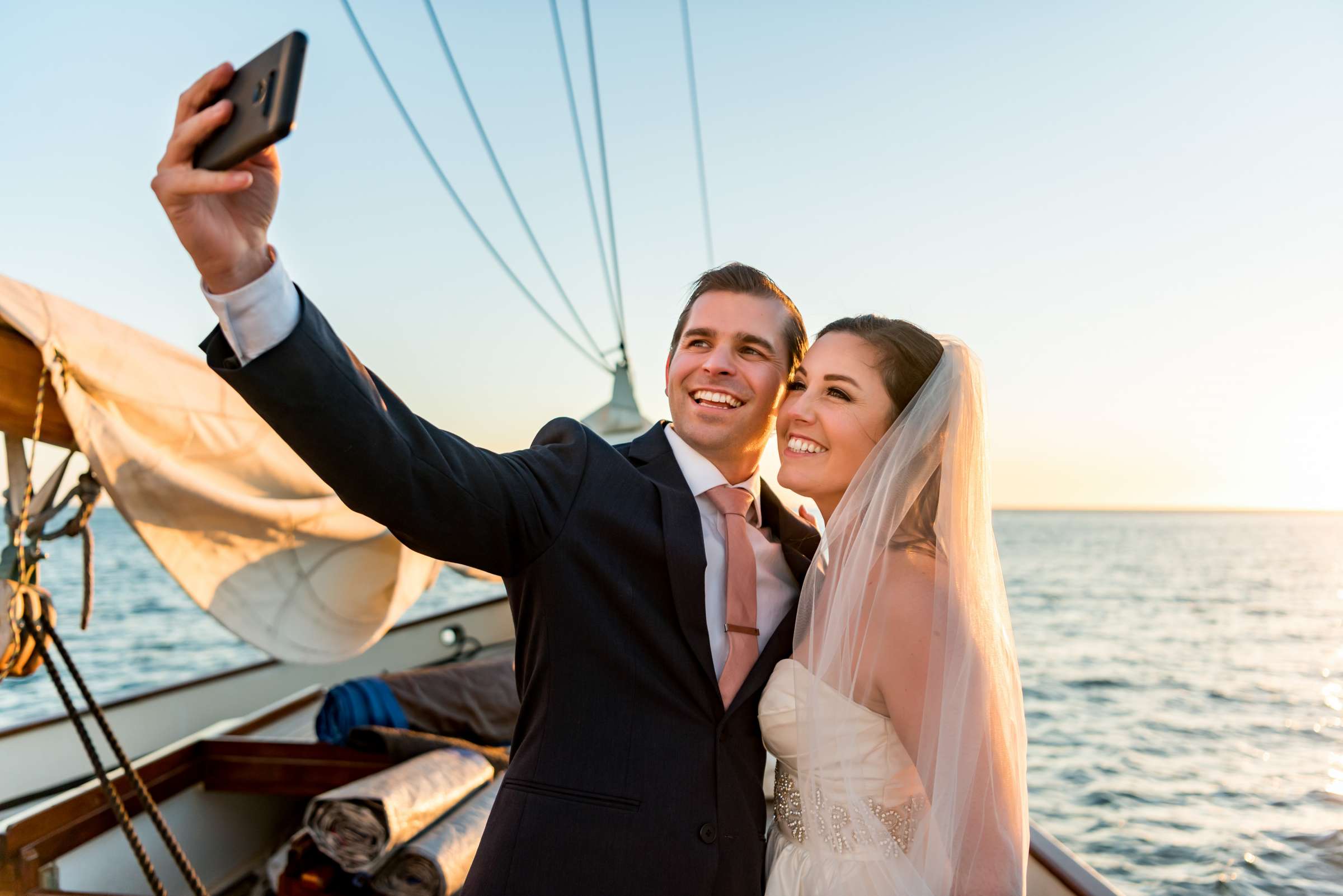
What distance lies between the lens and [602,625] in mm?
1680

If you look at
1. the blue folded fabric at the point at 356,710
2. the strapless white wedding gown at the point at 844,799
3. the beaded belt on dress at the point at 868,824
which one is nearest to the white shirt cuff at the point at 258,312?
the strapless white wedding gown at the point at 844,799

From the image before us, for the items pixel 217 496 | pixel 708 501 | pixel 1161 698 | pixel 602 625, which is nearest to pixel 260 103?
pixel 602 625

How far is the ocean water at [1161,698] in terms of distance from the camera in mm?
7781

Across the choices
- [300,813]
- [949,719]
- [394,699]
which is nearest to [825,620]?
[949,719]

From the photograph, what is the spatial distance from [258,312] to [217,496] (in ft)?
6.95

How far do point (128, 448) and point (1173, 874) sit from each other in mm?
8017

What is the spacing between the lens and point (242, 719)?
4.38 metres

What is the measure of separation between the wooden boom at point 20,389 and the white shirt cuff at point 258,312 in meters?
1.27

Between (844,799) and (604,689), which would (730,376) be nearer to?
(604,689)

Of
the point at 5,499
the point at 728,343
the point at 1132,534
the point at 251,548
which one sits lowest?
the point at 1132,534

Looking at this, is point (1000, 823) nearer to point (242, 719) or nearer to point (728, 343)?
point (728, 343)

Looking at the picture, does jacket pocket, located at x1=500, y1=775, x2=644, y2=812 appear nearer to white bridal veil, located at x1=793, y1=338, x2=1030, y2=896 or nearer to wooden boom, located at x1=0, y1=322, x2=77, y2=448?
white bridal veil, located at x1=793, y1=338, x2=1030, y2=896

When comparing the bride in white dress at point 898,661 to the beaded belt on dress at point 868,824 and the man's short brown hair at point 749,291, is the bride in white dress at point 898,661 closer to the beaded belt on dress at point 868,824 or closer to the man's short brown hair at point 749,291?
the beaded belt on dress at point 868,824

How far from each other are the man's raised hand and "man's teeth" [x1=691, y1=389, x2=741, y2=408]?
129 cm
